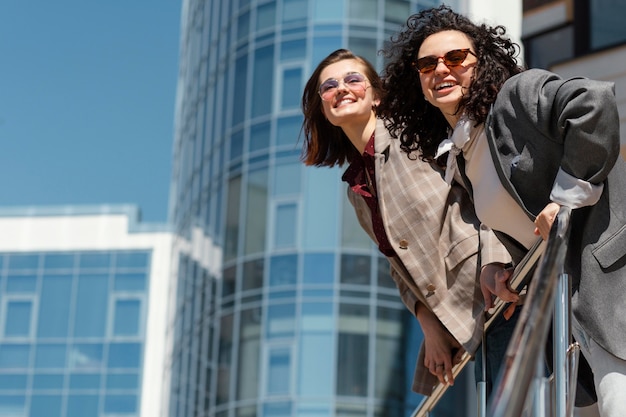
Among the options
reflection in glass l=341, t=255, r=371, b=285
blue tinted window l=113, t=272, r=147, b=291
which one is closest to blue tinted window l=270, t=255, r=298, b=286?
reflection in glass l=341, t=255, r=371, b=285

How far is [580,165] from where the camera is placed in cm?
392

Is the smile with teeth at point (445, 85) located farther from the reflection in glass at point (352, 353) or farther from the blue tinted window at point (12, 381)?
the blue tinted window at point (12, 381)

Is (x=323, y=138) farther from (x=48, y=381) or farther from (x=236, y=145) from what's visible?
(x=48, y=381)

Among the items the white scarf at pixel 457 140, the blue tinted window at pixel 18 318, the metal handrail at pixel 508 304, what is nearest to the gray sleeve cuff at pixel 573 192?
the metal handrail at pixel 508 304

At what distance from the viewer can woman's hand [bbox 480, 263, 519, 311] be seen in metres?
4.48

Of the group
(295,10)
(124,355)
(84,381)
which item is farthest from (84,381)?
(295,10)

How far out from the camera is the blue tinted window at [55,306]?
138 feet

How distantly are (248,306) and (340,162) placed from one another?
21490mm

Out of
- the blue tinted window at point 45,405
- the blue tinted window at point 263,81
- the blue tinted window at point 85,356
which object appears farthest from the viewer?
the blue tinted window at point 85,356

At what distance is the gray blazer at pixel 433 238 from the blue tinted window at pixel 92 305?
38.1 m

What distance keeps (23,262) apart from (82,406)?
6.33 metres

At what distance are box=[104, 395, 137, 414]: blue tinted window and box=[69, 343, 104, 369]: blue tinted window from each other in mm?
1211

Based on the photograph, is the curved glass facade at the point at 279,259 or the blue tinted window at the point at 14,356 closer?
the curved glass facade at the point at 279,259

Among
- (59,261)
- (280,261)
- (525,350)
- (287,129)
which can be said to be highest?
(287,129)
